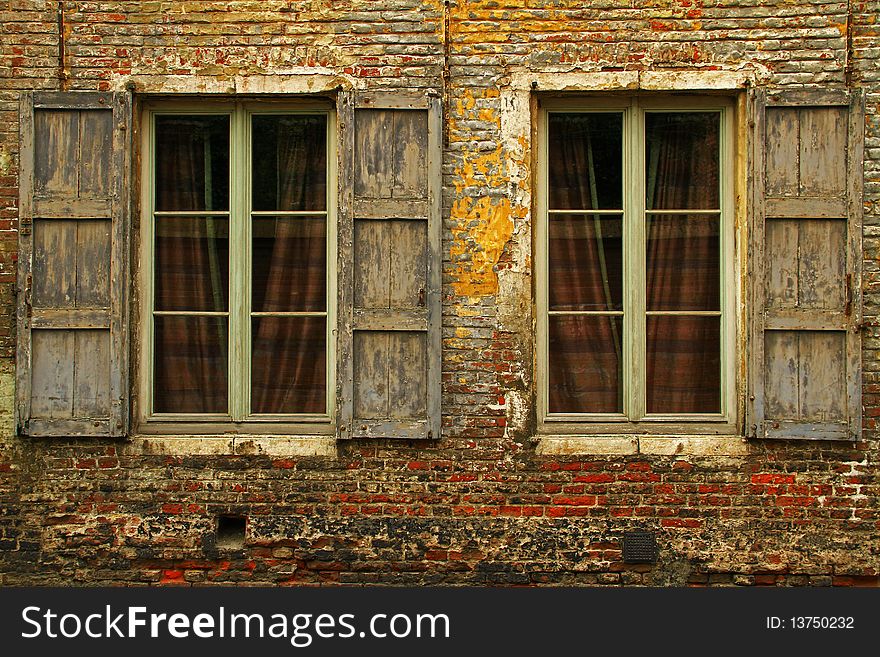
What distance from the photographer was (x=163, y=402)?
554cm

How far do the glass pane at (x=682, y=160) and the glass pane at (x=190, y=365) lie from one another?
2586 mm

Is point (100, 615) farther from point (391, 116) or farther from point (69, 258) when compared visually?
point (391, 116)

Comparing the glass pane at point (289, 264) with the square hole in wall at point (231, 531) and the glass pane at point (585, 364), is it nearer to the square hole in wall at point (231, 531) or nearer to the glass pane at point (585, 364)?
the square hole in wall at point (231, 531)

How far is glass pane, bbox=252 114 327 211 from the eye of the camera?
18.2 feet

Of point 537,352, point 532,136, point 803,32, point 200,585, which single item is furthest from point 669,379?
point 200,585

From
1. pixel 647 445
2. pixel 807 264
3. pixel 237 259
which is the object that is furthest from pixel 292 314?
pixel 807 264

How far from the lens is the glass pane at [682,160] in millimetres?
5492

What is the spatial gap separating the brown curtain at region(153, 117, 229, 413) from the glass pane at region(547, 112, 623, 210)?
6.18 ft

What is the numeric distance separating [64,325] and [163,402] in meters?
0.68

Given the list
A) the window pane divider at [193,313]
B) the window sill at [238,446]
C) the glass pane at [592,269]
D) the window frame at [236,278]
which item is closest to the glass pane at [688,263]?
the glass pane at [592,269]

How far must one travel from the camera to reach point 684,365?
5.48 meters

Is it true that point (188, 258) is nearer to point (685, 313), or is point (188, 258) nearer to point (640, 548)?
point (685, 313)

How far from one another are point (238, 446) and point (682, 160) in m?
2.96

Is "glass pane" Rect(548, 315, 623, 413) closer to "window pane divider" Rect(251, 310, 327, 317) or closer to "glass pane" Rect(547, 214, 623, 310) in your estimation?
"glass pane" Rect(547, 214, 623, 310)
